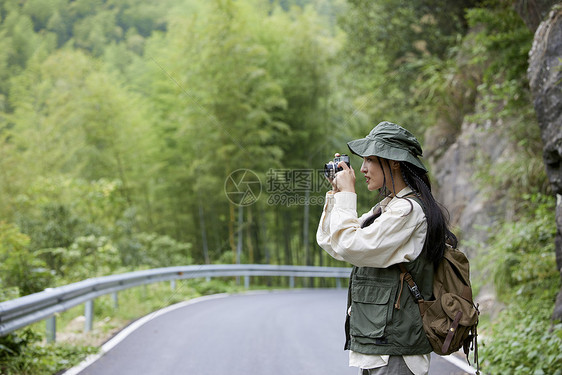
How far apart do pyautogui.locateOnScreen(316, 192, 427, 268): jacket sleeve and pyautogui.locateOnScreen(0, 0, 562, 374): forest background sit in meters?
3.22

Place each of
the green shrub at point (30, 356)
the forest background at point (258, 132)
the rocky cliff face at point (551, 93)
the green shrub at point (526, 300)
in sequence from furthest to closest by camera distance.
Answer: the forest background at point (258, 132) < the rocky cliff face at point (551, 93) < the green shrub at point (526, 300) < the green shrub at point (30, 356)

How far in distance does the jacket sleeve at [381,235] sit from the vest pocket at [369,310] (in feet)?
0.36

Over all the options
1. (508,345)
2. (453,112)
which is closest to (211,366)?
(508,345)

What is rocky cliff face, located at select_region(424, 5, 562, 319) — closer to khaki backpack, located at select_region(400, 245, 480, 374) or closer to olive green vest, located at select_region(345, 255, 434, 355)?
khaki backpack, located at select_region(400, 245, 480, 374)

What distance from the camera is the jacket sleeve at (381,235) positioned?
2.05m

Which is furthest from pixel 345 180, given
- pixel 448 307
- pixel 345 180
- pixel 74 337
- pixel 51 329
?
pixel 74 337

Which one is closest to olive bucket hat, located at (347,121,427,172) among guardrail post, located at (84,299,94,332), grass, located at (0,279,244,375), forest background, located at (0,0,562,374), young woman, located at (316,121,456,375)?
young woman, located at (316,121,456,375)

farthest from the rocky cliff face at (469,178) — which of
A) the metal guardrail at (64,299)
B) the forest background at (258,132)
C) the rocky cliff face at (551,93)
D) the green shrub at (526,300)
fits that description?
the metal guardrail at (64,299)

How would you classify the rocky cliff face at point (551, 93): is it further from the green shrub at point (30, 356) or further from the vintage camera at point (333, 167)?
the green shrub at point (30, 356)

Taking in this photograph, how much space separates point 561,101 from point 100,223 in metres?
13.5

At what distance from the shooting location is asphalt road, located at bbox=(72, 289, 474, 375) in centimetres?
443

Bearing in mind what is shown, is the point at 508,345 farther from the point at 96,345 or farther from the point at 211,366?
the point at 96,345

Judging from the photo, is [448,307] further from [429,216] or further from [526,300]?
[526,300]

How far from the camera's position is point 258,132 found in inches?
541
